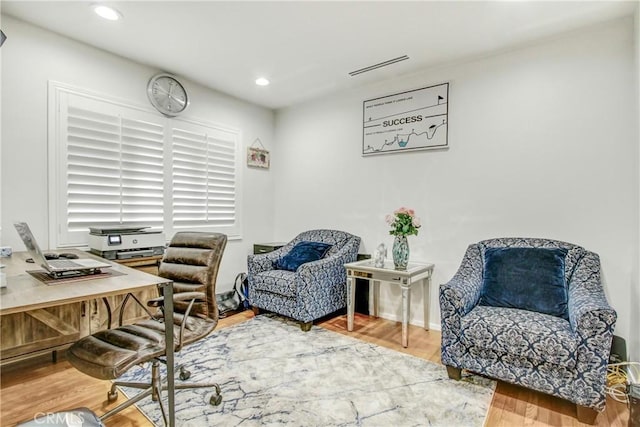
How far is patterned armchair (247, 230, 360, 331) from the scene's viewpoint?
309 cm

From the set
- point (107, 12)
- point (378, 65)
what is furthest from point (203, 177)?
point (378, 65)

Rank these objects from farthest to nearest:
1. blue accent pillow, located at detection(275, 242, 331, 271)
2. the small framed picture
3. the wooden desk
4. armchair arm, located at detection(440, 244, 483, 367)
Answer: the small framed picture → blue accent pillow, located at detection(275, 242, 331, 271) → armchair arm, located at detection(440, 244, 483, 367) → the wooden desk

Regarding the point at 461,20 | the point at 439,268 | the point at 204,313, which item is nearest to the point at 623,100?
the point at 461,20

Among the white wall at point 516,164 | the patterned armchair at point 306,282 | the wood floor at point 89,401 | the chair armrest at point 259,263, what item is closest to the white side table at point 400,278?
the white wall at point 516,164

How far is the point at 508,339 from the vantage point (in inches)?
78.5

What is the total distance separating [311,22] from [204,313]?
2.21 m

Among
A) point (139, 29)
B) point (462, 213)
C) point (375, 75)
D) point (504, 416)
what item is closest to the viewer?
point (504, 416)

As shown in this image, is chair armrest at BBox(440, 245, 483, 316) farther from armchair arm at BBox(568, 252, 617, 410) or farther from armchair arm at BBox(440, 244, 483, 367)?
armchair arm at BBox(568, 252, 617, 410)

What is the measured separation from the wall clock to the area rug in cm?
232

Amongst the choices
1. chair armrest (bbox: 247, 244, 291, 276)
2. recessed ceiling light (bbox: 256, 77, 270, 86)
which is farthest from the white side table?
recessed ceiling light (bbox: 256, 77, 270, 86)

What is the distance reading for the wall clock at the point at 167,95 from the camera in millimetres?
3307

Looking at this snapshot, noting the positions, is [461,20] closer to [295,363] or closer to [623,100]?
[623,100]

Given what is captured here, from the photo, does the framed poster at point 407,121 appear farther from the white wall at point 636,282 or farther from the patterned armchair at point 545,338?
the patterned armchair at point 545,338

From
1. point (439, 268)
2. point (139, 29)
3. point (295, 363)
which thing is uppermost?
point (139, 29)
